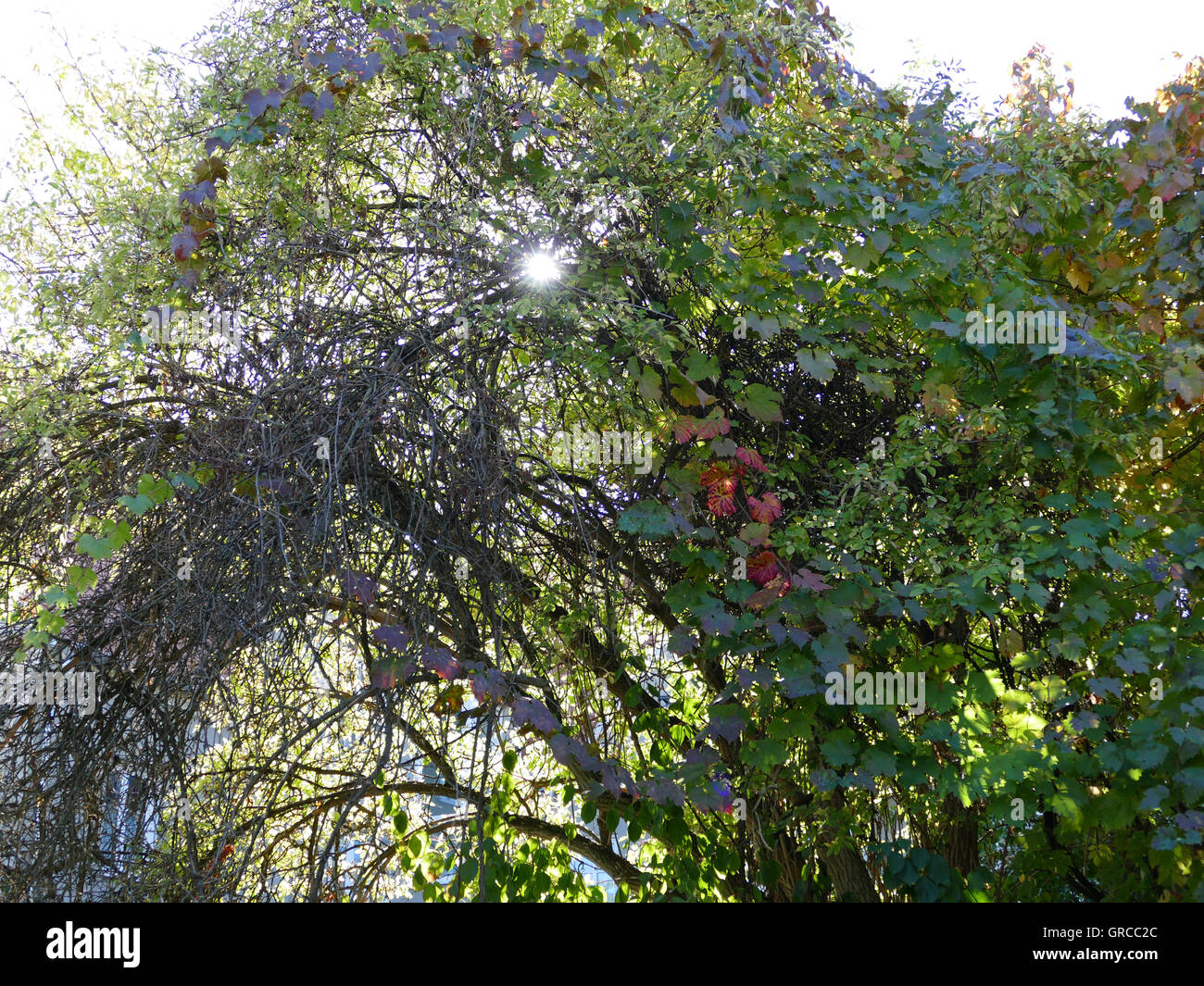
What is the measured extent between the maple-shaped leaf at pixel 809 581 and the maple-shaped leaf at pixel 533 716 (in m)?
0.70

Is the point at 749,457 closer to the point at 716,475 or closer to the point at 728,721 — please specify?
the point at 716,475

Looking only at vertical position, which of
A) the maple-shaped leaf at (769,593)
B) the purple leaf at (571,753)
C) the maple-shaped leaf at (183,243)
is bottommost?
the purple leaf at (571,753)

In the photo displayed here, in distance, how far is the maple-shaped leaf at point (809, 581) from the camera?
2.34 meters

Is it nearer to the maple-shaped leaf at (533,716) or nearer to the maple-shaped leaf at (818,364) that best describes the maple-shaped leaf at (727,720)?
the maple-shaped leaf at (533,716)

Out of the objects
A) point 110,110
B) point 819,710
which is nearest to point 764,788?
point 819,710

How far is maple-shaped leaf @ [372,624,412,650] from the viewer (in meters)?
2.15

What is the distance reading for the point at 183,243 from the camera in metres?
2.36

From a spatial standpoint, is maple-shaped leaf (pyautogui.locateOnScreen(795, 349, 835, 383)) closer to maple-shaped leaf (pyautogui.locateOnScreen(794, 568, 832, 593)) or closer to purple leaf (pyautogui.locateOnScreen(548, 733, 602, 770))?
maple-shaped leaf (pyautogui.locateOnScreen(794, 568, 832, 593))

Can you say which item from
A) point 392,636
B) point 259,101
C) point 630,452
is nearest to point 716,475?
point 630,452

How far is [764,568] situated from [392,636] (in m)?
0.96

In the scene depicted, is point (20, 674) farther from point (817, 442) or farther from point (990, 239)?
point (990, 239)

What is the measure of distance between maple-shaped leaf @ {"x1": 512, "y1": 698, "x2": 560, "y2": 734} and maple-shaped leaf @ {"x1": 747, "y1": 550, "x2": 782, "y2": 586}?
0.65m

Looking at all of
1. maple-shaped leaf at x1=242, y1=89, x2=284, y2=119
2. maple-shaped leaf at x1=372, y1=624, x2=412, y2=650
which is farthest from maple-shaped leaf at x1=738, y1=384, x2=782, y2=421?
maple-shaped leaf at x1=242, y1=89, x2=284, y2=119

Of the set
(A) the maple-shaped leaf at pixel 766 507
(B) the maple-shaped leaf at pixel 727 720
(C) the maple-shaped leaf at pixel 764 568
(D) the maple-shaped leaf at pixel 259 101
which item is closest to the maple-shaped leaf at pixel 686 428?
(A) the maple-shaped leaf at pixel 766 507
